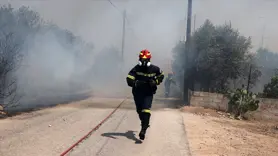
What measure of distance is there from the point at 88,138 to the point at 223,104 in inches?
298

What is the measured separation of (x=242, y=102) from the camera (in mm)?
11719

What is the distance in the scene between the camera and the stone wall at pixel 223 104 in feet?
39.1

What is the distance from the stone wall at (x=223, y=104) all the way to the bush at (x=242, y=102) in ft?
1.13

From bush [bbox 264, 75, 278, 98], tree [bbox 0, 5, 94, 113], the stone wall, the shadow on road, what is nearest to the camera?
the shadow on road

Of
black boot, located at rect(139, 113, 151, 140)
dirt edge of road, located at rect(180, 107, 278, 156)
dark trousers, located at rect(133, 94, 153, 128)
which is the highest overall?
dark trousers, located at rect(133, 94, 153, 128)

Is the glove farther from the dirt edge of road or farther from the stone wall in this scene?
the stone wall

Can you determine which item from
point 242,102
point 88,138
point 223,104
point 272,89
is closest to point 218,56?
point 272,89

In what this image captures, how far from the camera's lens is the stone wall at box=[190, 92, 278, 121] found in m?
11.9

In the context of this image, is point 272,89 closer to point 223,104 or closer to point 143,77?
point 223,104

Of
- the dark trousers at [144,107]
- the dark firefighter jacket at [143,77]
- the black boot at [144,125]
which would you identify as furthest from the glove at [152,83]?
the black boot at [144,125]

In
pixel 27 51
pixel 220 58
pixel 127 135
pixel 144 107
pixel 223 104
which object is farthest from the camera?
pixel 27 51

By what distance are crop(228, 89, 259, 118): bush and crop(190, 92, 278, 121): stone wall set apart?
0.34 m

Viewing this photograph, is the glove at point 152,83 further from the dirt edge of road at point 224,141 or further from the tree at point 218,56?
the tree at point 218,56

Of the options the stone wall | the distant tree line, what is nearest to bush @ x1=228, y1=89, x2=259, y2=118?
the stone wall
